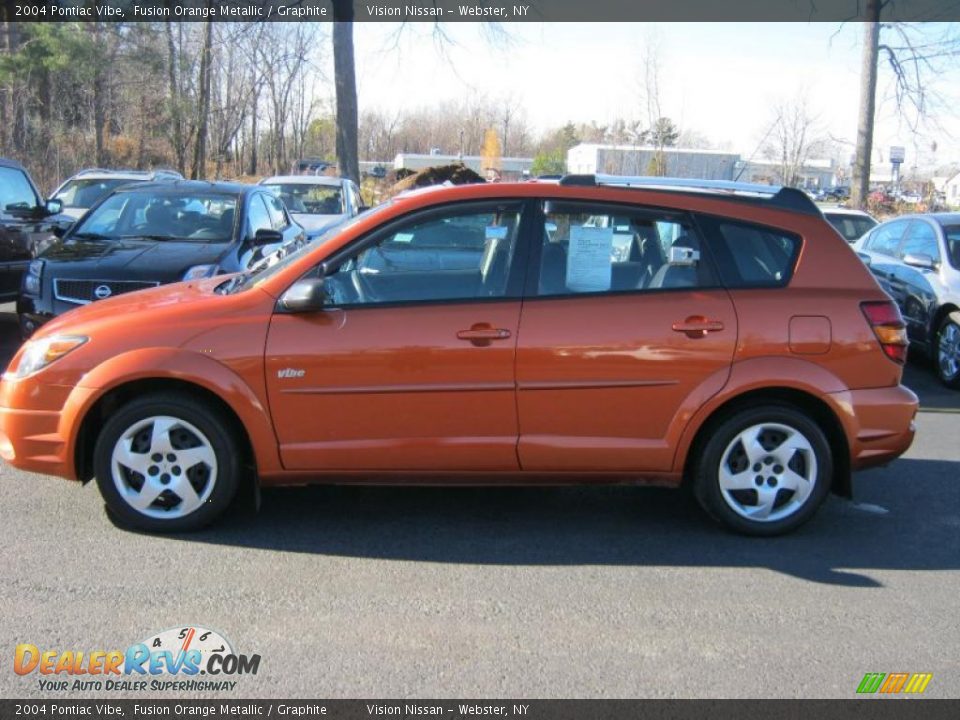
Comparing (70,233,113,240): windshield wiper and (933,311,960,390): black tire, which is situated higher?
(70,233,113,240): windshield wiper

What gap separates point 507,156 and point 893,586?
2028 inches

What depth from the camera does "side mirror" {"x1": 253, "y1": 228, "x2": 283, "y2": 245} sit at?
324 inches

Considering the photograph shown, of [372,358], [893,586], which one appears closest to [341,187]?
[372,358]

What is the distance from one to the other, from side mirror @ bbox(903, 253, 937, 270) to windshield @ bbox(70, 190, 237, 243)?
6777mm

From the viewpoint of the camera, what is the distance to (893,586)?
4.11 m

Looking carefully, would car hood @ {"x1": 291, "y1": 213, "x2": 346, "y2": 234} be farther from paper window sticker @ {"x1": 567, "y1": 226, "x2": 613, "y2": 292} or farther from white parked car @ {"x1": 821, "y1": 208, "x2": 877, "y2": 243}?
paper window sticker @ {"x1": 567, "y1": 226, "x2": 613, "y2": 292}

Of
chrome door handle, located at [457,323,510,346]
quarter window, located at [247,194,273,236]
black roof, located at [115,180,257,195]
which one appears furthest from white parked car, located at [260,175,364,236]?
chrome door handle, located at [457,323,510,346]

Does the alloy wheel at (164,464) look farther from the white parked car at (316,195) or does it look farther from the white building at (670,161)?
the white building at (670,161)

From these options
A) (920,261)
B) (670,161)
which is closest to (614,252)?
(920,261)

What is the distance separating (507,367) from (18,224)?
7.94 metres

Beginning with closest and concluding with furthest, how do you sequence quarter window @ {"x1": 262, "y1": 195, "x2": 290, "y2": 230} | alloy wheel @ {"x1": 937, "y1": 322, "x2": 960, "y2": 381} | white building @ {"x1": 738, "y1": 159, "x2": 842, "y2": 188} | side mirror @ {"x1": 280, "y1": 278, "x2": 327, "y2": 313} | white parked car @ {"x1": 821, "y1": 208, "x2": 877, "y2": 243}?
side mirror @ {"x1": 280, "y1": 278, "x2": 327, "y2": 313} → alloy wheel @ {"x1": 937, "y1": 322, "x2": 960, "y2": 381} → quarter window @ {"x1": 262, "y1": 195, "x2": 290, "y2": 230} → white parked car @ {"x1": 821, "y1": 208, "x2": 877, "y2": 243} → white building @ {"x1": 738, "y1": 159, "x2": 842, "y2": 188}

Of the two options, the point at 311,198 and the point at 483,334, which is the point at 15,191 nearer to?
the point at 311,198

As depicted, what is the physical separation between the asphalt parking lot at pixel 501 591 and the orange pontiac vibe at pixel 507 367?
329 mm

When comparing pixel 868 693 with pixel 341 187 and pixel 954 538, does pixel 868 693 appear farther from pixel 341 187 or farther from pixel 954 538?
pixel 341 187
